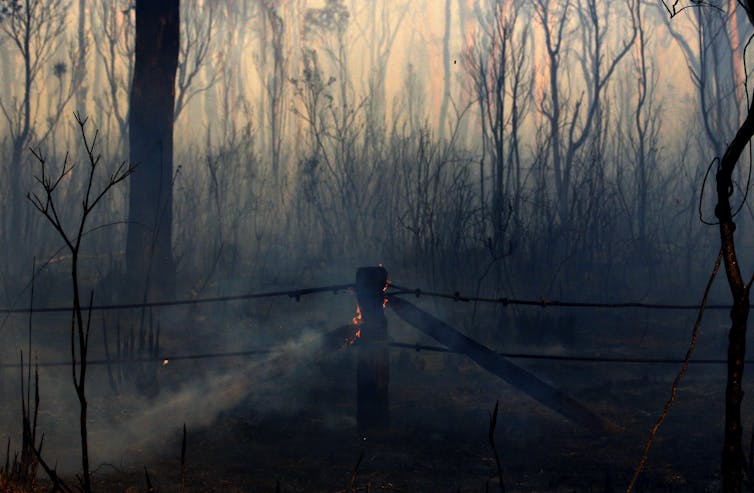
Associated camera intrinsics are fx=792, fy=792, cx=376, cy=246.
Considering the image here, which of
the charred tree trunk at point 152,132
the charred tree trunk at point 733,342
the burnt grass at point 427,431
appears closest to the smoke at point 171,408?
the burnt grass at point 427,431

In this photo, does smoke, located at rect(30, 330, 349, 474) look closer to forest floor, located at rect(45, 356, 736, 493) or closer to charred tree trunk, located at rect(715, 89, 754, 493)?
forest floor, located at rect(45, 356, 736, 493)

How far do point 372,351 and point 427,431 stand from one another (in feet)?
2.51

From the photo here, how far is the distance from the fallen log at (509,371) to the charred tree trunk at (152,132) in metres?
3.99

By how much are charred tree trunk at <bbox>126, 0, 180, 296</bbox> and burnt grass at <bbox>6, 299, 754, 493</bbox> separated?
1036 millimetres

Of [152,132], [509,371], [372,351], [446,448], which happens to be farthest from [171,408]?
[152,132]

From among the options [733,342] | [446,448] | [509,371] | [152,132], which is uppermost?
[152,132]

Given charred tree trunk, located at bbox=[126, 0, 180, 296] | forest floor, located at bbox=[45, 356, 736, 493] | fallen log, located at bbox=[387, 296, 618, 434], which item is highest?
charred tree trunk, located at bbox=[126, 0, 180, 296]

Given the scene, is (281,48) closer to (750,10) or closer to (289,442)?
(289,442)

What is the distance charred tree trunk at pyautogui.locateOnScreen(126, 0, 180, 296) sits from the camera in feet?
24.7

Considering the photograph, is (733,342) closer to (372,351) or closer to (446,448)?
(372,351)

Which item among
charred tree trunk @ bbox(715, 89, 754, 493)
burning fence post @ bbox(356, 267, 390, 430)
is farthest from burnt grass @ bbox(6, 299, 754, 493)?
charred tree trunk @ bbox(715, 89, 754, 493)

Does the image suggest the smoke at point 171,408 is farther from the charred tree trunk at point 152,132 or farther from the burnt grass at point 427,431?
the charred tree trunk at point 152,132

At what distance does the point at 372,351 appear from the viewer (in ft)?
14.4

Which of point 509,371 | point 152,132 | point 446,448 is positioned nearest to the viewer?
point 509,371
